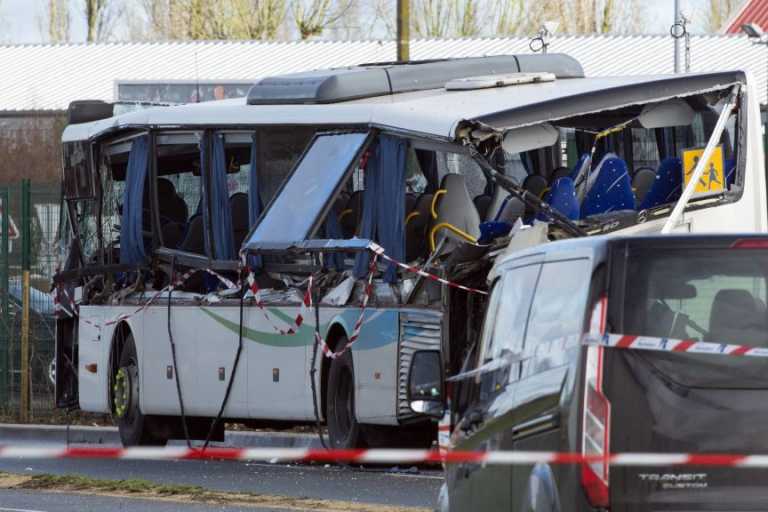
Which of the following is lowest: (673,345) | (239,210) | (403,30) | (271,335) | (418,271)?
(271,335)

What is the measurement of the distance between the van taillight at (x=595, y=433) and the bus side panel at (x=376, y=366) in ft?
26.9

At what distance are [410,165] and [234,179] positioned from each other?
2.35 metres

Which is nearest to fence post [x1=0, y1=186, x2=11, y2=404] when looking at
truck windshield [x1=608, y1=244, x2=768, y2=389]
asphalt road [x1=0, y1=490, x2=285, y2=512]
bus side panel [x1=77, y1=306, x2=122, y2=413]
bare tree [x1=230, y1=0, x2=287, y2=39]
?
bus side panel [x1=77, y1=306, x2=122, y2=413]

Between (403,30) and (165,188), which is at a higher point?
(403,30)

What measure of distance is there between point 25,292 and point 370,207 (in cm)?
821

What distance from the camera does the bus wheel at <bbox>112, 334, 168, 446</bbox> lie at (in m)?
18.3

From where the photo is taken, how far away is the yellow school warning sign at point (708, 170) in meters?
15.5

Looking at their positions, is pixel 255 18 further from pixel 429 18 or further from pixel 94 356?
pixel 94 356

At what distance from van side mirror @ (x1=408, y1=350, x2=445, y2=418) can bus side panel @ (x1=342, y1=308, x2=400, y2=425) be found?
20.5 ft

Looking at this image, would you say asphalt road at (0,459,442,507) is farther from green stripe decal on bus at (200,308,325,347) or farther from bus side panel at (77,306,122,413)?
bus side panel at (77,306,122,413)

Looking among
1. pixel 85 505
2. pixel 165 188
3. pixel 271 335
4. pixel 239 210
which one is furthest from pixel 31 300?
pixel 85 505

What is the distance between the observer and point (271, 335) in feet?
53.2

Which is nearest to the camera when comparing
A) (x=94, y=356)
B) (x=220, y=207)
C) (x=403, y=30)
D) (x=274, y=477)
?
(x=274, y=477)

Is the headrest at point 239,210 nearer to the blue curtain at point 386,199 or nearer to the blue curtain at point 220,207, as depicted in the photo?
the blue curtain at point 220,207
